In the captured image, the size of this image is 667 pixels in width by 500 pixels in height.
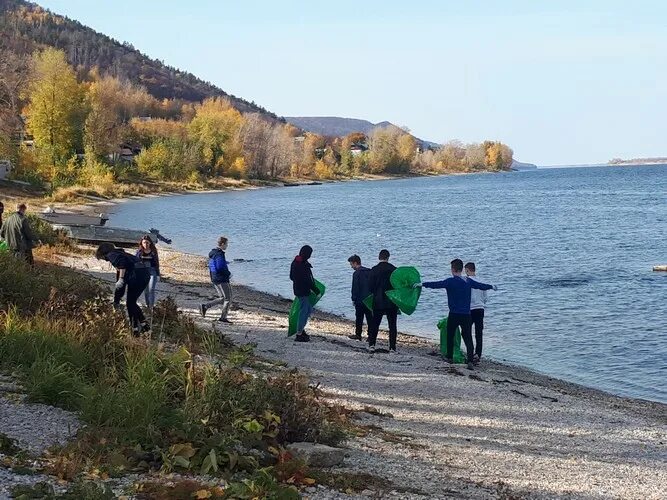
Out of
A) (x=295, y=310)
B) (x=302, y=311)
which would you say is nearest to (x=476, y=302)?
(x=302, y=311)

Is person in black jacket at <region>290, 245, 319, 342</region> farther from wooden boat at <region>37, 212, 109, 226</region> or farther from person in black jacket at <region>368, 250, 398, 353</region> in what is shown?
wooden boat at <region>37, 212, 109, 226</region>

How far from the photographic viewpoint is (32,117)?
72.4 m

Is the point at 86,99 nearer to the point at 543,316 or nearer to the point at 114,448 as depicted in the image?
the point at 543,316

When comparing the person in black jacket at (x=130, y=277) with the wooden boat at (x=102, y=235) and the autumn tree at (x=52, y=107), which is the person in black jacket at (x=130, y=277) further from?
the autumn tree at (x=52, y=107)

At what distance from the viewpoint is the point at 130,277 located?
11.7 metres

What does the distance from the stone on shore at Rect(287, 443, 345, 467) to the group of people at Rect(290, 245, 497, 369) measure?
6659 millimetres

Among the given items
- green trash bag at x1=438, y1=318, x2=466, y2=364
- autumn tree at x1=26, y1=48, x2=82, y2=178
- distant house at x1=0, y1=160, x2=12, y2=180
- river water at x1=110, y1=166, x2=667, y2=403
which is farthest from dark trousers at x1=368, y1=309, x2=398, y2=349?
autumn tree at x1=26, y1=48, x2=82, y2=178

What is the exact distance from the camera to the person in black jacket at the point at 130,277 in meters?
11.6

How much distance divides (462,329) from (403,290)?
1.33m

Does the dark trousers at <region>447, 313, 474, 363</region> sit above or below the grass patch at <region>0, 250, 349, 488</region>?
below

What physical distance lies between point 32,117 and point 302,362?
6780 centimetres

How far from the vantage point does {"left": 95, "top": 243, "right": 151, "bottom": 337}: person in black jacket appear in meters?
11.6

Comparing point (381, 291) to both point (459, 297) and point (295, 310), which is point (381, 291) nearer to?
point (459, 297)

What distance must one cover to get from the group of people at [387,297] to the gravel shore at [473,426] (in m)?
0.50
